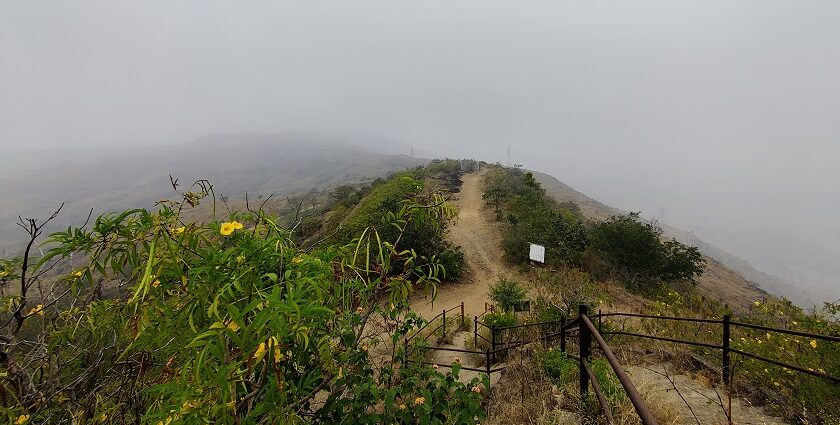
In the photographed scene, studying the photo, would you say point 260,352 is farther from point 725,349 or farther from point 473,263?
point 473,263

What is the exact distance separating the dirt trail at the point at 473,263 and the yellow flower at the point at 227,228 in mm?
8837

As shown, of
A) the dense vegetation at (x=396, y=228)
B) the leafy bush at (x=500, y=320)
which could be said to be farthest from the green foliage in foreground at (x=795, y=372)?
the leafy bush at (x=500, y=320)

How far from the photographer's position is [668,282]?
15.7 metres

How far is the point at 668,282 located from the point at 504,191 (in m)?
12.4

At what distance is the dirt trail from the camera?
13.7 m

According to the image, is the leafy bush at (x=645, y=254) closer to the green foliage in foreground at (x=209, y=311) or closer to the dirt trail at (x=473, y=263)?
the dirt trail at (x=473, y=263)

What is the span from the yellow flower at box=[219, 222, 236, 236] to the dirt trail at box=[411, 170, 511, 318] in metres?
8.84

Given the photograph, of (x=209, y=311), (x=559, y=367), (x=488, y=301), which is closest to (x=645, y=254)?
(x=488, y=301)

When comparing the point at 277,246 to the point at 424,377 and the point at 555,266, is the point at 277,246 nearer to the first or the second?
the point at 424,377

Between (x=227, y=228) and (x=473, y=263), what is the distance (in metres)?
16.4

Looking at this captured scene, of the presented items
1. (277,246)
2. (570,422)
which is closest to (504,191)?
(570,422)

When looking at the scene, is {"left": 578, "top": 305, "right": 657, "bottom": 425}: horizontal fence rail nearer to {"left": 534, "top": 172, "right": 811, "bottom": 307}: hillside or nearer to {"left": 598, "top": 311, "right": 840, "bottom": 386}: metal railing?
{"left": 598, "top": 311, "right": 840, "bottom": 386}: metal railing

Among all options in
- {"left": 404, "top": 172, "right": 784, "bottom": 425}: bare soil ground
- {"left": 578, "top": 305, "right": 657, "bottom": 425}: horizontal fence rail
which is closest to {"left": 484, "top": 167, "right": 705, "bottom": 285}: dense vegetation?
{"left": 404, "top": 172, "right": 784, "bottom": 425}: bare soil ground

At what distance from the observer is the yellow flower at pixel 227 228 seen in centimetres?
151
